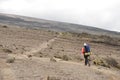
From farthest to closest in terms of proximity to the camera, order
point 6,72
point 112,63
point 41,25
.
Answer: point 41,25
point 112,63
point 6,72

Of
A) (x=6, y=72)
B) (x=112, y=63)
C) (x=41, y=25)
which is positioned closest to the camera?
(x=6, y=72)

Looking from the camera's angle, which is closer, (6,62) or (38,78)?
(38,78)

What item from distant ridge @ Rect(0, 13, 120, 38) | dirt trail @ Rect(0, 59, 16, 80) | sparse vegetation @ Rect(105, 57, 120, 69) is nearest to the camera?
dirt trail @ Rect(0, 59, 16, 80)

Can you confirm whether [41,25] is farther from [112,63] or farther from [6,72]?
[6,72]

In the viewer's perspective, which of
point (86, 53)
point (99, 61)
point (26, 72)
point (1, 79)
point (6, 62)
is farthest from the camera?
point (99, 61)

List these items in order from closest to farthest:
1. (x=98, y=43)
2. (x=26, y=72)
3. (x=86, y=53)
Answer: (x=26, y=72) < (x=86, y=53) < (x=98, y=43)

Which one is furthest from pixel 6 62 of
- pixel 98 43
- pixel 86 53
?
pixel 98 43

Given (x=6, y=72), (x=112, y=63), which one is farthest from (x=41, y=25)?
(x=6, y=72)

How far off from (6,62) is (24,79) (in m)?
6.32

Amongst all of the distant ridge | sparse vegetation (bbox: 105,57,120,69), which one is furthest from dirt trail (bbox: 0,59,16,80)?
the distant ridge

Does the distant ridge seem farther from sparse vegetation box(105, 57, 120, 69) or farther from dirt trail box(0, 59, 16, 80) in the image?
dirt trail box(0, 59, 16, 80)

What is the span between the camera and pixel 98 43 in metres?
59.8

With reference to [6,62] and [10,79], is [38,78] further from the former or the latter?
[6,62]

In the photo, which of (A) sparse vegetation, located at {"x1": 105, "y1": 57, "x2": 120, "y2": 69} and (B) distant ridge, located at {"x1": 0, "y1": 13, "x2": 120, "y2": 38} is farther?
(B) distant ridge, located at {"x1": 0, "y1": 13, "x2": 120, "y2": 38}
